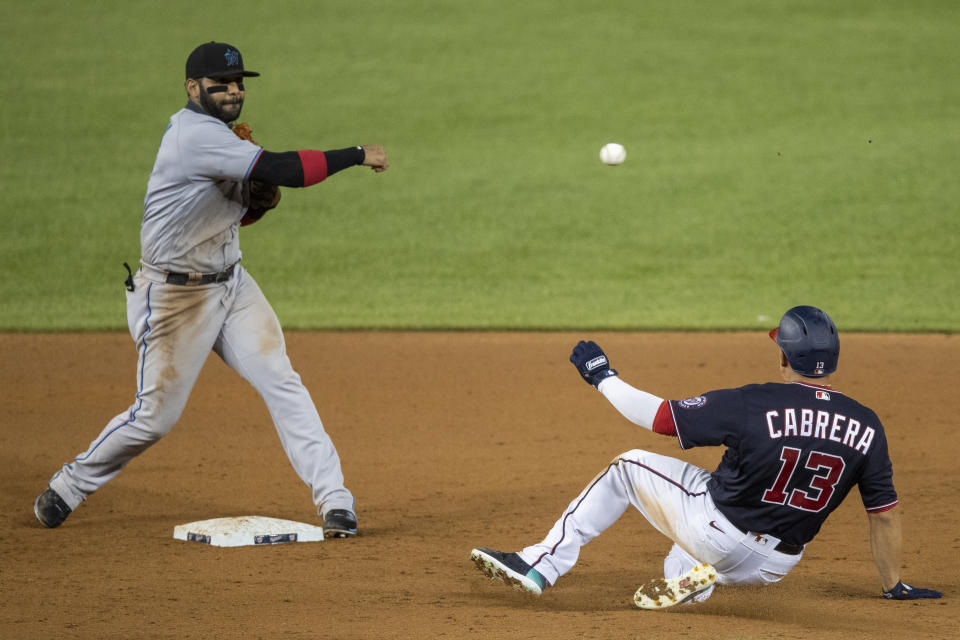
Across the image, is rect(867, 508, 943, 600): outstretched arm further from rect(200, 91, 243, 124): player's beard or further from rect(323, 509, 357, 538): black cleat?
rect(200, 91, 243, 124): player's beard

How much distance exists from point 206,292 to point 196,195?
45 cm

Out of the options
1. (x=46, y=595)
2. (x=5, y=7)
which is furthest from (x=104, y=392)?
(x=5, y=7)

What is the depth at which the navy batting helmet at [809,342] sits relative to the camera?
14.5ft

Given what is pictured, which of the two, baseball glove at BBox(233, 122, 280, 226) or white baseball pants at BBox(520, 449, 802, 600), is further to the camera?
baseball glove at BBox(233, 122, 280, 226)

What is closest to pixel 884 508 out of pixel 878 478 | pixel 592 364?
pixel 878 478

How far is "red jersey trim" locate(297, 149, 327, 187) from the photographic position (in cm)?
526

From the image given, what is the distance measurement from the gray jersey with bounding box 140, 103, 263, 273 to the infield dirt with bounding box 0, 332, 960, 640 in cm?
133

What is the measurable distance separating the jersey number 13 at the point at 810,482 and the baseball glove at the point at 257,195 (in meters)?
2.58

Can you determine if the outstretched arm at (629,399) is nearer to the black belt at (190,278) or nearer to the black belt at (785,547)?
the black belt at (785,547)

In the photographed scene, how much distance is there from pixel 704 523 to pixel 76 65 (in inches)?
776

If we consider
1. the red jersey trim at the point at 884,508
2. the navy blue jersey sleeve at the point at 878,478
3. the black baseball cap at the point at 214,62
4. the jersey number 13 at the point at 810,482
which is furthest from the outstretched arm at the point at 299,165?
the red jersey trim at the point at 884,508

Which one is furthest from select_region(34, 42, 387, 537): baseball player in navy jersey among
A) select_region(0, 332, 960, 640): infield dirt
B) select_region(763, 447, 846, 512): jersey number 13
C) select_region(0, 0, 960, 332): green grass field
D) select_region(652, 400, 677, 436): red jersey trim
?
select_region(0, 0, 960, 332): green grass field

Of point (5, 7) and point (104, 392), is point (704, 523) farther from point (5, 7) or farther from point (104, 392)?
point (5, 7)

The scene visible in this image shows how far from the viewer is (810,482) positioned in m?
4.40
